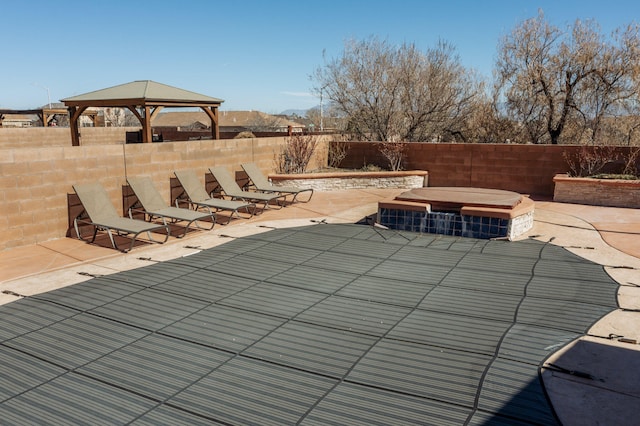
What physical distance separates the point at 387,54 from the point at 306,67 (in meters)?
3.57

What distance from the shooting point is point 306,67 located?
749 inches

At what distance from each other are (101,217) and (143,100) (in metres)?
3.71

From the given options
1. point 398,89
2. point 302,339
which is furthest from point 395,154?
point 302,339

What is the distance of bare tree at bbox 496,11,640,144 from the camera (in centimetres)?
1484

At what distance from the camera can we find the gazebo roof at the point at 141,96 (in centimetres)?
1058

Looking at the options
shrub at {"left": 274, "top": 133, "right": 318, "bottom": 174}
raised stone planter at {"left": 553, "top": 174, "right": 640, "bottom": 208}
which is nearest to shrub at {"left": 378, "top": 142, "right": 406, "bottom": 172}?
shrub at {"left": 274, "top": 133, "right": 318, "bottom": 174}

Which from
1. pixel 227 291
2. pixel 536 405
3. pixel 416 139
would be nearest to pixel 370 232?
pixel 227 291

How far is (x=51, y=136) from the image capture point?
17469 mm

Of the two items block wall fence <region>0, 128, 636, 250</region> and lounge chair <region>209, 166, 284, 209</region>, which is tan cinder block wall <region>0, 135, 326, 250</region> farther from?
lounge chair <region>209, 166, 284, 209</region>

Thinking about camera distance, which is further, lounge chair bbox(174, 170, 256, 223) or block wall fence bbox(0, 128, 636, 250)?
lounge chair bbox(174, 170, 256, 223)

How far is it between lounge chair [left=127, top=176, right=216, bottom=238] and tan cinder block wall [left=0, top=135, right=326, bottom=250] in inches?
11.9

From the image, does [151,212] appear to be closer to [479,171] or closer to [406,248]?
[406,248]

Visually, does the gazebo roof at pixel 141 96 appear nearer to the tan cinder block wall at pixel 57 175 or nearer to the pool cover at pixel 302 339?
the tan cinder block wall at pixel 57 175

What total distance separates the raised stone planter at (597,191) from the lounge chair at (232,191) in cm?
656
